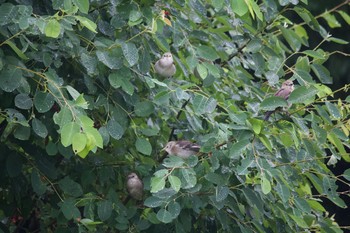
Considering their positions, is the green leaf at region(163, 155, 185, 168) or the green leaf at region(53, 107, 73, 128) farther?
the green leaf at region(163, 155, 185, 168)

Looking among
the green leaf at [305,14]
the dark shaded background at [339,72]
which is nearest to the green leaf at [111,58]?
the green leaf at [305,14]

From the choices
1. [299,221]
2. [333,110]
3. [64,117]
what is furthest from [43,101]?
[299,221]

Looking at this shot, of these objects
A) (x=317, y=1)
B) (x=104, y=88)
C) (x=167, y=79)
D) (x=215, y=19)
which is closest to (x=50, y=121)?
(x=104, y=88)

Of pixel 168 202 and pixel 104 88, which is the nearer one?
pixel 168 202

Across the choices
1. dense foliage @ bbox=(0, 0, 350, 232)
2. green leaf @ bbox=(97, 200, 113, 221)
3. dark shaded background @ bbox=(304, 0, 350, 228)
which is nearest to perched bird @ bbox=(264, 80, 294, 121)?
dense foliage @ bbox=(0, 0, 350, 232)

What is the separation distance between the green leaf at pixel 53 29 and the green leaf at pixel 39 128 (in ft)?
1.08

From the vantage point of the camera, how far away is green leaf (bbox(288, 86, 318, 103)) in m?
2.43

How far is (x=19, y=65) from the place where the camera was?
247 cm

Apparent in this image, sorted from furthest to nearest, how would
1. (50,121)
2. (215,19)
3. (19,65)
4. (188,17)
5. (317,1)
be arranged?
(317,1) < (215,19) < (188,17) < (50,121) < (19,65)

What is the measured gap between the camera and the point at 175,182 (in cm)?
241

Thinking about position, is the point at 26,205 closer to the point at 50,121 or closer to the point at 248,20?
the point at 50,121

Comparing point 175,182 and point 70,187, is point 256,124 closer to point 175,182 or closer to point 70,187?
point 175,182

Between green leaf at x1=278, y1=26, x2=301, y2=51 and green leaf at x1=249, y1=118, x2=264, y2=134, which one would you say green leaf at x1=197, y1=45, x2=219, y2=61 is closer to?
green leaf at x1=249, y1=118, x2=264, y2=134

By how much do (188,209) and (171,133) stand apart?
0.43 metres
